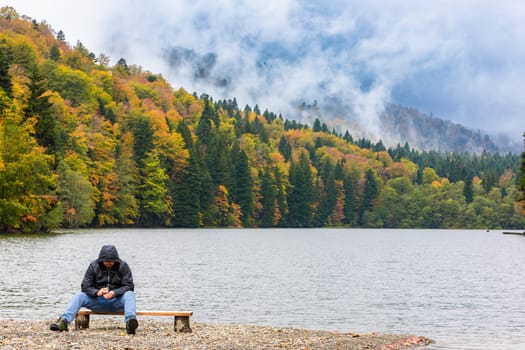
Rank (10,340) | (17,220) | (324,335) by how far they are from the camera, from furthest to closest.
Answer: (17,220), (324,335), (10,340)

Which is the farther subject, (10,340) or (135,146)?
(135,146)

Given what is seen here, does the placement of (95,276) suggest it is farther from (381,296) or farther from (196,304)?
(381,296)

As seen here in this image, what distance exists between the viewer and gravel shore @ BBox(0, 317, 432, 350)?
62.8 ft

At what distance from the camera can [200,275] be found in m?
49.6

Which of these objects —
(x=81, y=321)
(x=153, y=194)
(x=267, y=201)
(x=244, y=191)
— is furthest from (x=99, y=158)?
(x=81, y=321)

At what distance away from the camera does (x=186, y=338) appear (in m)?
21.2

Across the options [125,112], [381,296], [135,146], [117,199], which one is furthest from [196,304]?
[125,112]

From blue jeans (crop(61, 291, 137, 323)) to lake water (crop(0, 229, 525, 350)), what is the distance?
8100mm

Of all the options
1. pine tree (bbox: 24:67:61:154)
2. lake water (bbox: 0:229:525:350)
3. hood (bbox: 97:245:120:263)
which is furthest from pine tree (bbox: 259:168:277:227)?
hood (bbox: 97:245:120:263)

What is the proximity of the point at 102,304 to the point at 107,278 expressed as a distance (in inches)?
30.9

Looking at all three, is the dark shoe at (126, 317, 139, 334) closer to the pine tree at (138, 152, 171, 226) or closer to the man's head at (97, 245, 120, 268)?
the man's head at (97, 245, 120, 268)

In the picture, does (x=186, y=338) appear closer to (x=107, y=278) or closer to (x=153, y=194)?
Answer: (x=107, y=278)

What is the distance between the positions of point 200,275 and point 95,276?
94.5ft

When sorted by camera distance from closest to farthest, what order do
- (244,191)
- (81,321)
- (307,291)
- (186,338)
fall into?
(186,338)
(81,321)
(307,291)
(244,191)
